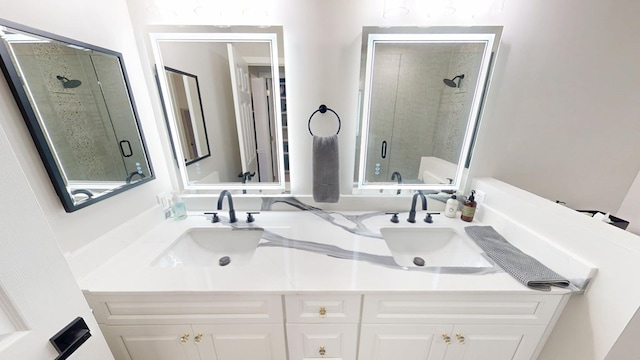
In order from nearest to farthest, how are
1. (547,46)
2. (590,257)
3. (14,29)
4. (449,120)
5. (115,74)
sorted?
(14,29)
(590,257)
(115,74)
(547,46)
(449,120)

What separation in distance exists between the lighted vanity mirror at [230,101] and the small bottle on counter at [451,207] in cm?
102

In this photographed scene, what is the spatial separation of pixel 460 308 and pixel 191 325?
1.08 m


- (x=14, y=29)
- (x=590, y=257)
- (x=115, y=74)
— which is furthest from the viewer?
(x=115, y=74)

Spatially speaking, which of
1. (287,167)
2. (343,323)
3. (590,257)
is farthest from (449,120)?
(343,323)

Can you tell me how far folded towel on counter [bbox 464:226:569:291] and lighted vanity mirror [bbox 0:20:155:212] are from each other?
1.71 meters

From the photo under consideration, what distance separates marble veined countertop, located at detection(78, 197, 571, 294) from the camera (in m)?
0.79

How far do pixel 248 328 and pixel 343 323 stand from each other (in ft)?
1.29

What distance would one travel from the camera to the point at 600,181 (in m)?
1.28

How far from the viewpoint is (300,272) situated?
0.86 meters

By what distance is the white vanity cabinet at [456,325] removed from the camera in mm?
815

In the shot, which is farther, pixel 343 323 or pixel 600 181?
pixel 600 181

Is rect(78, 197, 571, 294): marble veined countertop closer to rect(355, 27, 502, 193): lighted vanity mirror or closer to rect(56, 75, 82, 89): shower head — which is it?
rect(355, 27, 502, 193): lighted vanity mirror

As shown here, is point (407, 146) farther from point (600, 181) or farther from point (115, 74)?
point (115, 74)

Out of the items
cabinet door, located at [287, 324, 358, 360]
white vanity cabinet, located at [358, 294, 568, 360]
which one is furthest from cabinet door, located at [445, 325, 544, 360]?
cabinet door, located at [287, 324, 358, 360]
